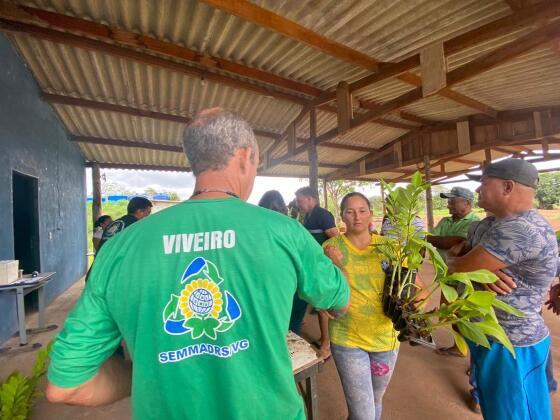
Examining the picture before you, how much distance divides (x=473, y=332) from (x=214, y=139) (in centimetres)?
134

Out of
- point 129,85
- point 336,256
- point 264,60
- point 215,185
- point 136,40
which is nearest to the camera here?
point 215,185

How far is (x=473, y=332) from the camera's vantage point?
128cm

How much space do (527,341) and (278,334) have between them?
62.9 inches

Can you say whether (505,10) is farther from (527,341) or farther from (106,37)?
(106,37)

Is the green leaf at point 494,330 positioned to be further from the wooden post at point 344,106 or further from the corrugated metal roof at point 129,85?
the corrugated metal roof at point 129,85

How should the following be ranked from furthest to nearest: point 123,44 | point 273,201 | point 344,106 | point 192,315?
point 344,106
point 273,201
point 123,44
point 192,315

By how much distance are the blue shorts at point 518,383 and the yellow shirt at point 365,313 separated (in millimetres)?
515

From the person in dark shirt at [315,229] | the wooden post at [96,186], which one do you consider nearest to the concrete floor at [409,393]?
the person in dark shirt at [315,229]

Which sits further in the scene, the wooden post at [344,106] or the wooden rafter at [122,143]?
the wooden rafter at [122,143]

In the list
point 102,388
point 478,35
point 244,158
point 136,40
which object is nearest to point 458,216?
point 478,35

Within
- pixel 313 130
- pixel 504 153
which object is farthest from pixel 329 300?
pixel 504 153

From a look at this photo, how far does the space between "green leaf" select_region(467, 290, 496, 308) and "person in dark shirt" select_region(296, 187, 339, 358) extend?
6.12ft

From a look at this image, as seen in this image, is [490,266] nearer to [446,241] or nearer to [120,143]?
[446,241]

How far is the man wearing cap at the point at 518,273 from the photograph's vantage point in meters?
1.49
